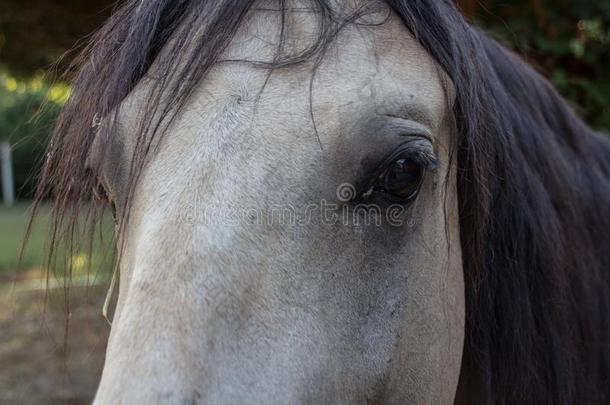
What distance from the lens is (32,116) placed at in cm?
206

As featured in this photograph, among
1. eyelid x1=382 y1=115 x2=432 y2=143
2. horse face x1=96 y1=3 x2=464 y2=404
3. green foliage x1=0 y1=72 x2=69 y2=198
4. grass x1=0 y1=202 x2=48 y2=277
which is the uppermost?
grass x1=0 y1=202 x2=48 y2=277

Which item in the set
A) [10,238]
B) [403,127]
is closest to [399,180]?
[403,127]

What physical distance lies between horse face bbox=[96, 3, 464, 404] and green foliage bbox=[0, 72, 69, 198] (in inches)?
28.1

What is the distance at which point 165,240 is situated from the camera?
1.20 metres

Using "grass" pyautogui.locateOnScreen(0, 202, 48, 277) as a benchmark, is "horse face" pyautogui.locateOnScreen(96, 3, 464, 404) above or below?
below

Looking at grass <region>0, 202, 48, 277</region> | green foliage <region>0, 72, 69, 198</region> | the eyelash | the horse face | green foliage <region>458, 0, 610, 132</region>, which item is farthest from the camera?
grass <region>0, 202, 48, 277</region>

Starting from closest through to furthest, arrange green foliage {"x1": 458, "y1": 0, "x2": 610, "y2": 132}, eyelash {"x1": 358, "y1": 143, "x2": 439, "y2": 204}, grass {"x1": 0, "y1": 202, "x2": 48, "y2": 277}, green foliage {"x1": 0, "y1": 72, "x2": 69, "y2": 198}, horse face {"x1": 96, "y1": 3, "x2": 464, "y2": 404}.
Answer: horse face {"x1": 96, "y1": 3, "x2": 464, "y2": 404} < eyelash {"x1": 358, "y1": 143, "x2": 439, "y2": 204} < green foliage {"x1": 0, "y1": 72, "x2": 69, "y2": 198} < green foliage {"x1": 458, "y1": 0, "x2": 610, "y2": 132} < grass {"x1": 0, "y1": 202, "x2": 48, "y2": 277}

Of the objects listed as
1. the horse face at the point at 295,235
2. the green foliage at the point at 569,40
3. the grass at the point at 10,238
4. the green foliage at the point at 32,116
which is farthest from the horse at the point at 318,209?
the grass at the point at 10,238

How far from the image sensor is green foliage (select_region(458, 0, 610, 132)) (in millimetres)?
3561

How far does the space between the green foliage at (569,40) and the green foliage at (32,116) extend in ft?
7.51

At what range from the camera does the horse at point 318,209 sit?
1.18m

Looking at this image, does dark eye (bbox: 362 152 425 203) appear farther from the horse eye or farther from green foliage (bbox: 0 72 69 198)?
green foliage (bbox: 0 72 69 198)

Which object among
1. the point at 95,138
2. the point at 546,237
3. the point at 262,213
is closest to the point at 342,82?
the point at 262,213

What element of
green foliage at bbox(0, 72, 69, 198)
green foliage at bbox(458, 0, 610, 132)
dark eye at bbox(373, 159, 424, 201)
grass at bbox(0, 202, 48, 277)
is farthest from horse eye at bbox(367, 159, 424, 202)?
grass at bbox(0, 202, 48, 277)
